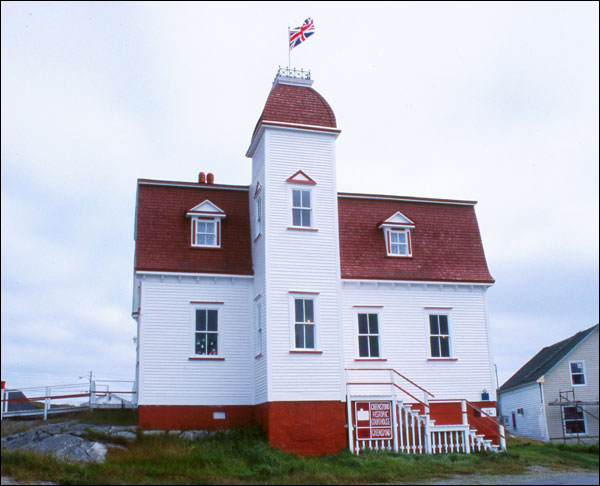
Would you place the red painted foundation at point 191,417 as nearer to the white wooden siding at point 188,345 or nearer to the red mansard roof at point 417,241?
the white wooden siding at point 188,345

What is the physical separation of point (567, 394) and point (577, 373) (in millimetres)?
1328

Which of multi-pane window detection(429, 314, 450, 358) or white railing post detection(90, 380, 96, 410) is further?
white railing post detection(90, 380, 96, 410)

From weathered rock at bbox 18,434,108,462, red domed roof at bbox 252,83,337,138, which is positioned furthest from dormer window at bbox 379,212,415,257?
weathered rock at bbox 18,434,108,462

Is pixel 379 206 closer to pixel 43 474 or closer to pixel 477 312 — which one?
pixel 477 312

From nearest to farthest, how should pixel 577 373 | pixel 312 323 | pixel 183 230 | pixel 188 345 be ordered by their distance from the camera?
pixel 312 323 < pixel 188 345 < pixel 183 230 < pixel 577 373

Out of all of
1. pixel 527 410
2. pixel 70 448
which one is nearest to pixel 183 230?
pixel 70 448

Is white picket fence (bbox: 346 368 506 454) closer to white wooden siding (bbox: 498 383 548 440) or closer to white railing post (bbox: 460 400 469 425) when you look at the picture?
white railing post (bbox: 460 400 469 425)

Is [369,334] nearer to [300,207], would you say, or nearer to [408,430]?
[408,430]

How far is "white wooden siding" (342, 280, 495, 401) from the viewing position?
23.2 metres

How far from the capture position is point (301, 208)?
73.2ft

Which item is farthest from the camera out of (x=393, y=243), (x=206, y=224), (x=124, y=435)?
(x=393, y=243)

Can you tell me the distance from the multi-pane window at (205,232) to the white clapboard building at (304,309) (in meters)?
0.04

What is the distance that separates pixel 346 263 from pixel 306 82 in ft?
22.7

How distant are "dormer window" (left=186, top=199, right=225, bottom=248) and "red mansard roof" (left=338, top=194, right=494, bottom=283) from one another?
15.0ft
